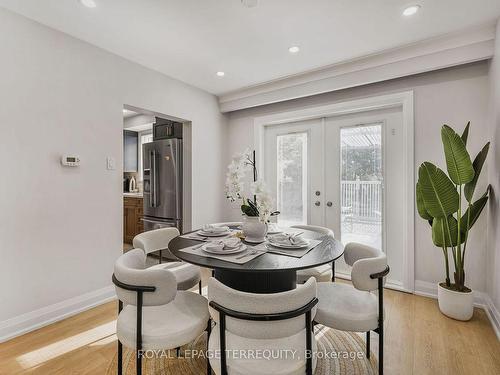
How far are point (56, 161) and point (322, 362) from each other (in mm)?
2681

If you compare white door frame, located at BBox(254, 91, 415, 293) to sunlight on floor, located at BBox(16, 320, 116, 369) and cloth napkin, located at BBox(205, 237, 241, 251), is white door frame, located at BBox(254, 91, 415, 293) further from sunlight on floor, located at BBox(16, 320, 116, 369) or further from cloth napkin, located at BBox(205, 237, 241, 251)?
sunlight on floor, located at BBox(16, 320, 116, 369)

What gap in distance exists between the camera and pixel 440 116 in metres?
2.73

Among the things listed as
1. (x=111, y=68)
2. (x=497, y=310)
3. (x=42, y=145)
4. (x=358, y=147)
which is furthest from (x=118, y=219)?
(x=497, y=310)

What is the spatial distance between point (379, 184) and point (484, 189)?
938 mm

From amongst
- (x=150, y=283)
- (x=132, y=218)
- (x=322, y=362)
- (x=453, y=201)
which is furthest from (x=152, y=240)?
(x=132, y=218)

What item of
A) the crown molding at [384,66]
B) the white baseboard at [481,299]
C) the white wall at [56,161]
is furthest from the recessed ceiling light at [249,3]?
the white baseboard at [481,299]

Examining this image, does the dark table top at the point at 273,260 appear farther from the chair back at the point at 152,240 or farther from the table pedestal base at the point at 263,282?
the chair back at the point at 152,240

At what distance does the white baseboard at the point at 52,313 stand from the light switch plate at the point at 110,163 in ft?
4.06

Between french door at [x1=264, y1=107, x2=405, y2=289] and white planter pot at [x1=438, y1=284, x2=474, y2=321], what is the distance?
2.16 feet

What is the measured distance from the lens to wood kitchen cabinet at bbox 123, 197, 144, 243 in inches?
188

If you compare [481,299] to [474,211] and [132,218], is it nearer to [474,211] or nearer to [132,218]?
[474,211]

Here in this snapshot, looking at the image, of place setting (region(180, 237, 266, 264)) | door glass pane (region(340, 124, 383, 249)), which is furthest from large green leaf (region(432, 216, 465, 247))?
place setting (region(180, 237, 266, 264))

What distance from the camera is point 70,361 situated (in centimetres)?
182

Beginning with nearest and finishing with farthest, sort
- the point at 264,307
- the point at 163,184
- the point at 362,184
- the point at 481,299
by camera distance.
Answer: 1. the point at 264,307
2. the point at 481,299
3. the point at 362,184
4. the point at 163,184
